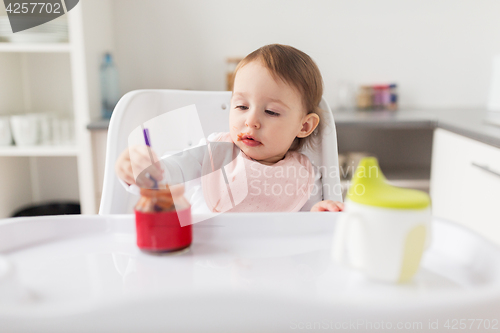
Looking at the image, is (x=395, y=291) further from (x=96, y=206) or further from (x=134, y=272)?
(x=96, y=206)

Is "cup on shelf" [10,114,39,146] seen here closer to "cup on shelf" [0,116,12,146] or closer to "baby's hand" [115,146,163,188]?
"cup on shelf" [0,116,12,146]

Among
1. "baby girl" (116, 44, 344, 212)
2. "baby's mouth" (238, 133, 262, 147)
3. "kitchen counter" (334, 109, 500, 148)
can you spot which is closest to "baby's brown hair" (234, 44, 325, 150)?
"baby girl" (116, 44, 344, 212)

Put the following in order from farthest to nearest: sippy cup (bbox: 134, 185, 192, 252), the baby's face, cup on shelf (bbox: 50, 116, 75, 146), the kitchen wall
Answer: the kitchen wall, cup on shelf (bbox: 50, 116, 75, 146), the baby's face, sippy cup (bbox: 134, 185, 192, 252)

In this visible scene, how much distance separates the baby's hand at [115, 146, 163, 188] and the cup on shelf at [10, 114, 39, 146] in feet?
4.38

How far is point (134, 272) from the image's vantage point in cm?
42

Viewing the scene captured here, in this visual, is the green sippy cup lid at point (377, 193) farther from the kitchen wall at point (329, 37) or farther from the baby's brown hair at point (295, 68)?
the kitchen wall at point (329, 37)

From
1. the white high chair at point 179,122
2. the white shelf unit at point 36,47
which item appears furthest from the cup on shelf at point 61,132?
the white high chair at point 179,122

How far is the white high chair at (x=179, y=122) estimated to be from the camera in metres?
0.84

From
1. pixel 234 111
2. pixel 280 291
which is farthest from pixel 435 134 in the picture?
pixel 280 291

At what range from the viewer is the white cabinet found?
4.33 feet

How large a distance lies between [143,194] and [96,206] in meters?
1.32

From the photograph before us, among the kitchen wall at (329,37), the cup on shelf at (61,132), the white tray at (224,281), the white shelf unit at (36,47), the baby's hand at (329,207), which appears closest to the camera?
the white tray at (224,281)

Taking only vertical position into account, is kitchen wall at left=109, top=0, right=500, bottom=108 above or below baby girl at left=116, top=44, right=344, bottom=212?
above

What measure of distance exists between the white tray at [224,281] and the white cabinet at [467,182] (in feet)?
3.17
